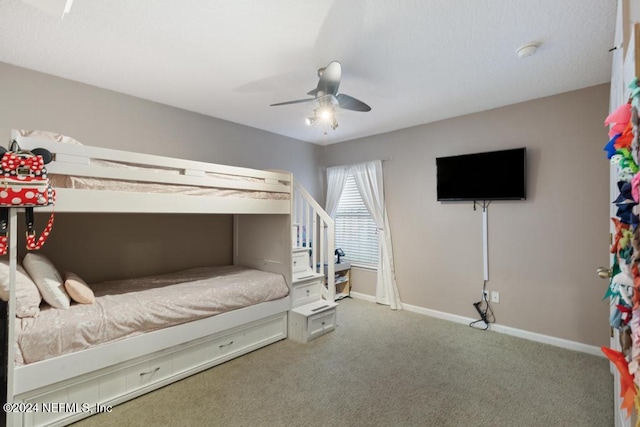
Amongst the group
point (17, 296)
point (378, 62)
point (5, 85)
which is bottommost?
point (17, 296)

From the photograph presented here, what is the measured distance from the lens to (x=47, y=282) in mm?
1896

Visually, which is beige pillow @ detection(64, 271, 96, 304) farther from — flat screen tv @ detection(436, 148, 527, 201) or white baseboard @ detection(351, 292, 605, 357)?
flat screen tv @ detection(436, 148, 527, 201)

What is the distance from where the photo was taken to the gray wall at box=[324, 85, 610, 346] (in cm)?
269

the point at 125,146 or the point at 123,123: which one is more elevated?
the point at 123,123

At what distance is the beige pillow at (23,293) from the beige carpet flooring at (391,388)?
0.76m

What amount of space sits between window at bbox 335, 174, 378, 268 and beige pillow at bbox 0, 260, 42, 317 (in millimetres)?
3607

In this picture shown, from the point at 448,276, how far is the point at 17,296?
12.5 ft

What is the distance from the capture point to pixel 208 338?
8.13 ft

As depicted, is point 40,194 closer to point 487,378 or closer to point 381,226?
point 487,378

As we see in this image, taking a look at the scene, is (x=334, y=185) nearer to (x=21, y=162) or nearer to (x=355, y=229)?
(x=355, y=229)

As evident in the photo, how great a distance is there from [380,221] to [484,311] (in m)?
1.64

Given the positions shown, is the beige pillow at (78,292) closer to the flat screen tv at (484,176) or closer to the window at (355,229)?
the window at (355,229)

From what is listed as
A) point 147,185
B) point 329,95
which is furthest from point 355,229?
point 147,185

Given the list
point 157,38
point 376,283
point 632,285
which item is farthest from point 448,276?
point 157,38
